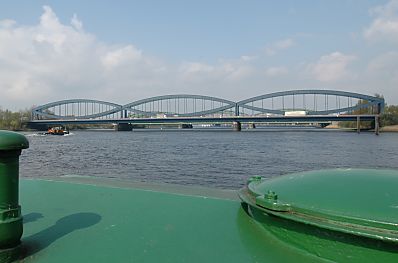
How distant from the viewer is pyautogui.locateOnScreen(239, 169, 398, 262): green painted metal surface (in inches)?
71.6

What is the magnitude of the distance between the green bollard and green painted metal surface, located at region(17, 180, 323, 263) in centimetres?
15

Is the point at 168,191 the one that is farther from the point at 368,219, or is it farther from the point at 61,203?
the point at 368,219

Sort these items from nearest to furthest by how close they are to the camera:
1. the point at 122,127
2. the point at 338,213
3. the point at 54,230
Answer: the point at 338,213, the point at 54,230, the point at 122,127

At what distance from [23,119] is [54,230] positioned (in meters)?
104

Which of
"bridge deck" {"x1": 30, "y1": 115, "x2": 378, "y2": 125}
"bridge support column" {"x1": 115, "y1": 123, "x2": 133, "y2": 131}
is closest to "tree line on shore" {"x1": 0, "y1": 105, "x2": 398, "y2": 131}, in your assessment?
"bridge deck" {"x1": 30, "y1": 115, "x2": 378, "y2": 125}

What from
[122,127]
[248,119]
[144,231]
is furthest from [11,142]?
[122,127]

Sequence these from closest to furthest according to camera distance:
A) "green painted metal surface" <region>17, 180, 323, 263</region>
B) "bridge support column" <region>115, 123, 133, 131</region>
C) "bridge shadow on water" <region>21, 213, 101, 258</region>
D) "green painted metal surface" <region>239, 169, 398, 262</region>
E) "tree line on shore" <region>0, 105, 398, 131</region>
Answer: "green painted metal surface" <region>239, 169, 398, 262</region> → "green painted metal surface" <region>17, 180, 323, 263</region> → "bridge shadow on water" <region>21, 213, 101, 258</region> → "tree line on shore" <region>0, 105, 398, 131</region> → "bridge support column" <region>115, 123, 133, 131</region>

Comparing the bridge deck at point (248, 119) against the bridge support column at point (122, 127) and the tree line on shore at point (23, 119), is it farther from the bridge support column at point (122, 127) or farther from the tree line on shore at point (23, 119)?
the bridge support column at point (122, 127)

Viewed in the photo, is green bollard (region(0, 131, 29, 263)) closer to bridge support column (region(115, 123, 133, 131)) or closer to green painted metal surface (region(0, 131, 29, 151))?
green painted metal surface (region(0, 131, 29, 151))

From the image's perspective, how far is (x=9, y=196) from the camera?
7.02ft

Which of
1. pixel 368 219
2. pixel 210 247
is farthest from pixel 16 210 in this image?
pixel 368 219

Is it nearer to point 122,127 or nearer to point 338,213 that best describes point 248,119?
point 122,127

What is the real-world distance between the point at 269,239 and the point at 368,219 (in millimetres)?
693

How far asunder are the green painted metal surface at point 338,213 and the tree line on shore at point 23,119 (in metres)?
90.3
